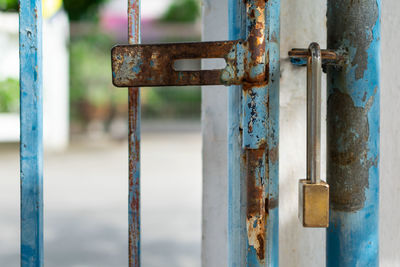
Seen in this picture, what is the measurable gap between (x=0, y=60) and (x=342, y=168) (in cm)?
623

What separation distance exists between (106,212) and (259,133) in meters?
2.65

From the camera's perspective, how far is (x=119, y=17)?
14.6 meters

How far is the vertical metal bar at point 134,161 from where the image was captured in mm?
625

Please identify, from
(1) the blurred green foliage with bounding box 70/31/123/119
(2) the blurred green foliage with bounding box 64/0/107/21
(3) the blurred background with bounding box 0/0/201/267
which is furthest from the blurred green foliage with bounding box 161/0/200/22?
(1) the blurred green foliage with bounding box 70/31/123/119

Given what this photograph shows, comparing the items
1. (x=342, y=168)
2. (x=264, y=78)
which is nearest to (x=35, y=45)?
(x=264, y=78)

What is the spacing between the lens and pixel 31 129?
602mm

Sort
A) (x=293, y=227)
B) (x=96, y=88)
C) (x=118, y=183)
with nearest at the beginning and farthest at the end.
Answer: (x=293, y=227), (x=118, y=183), (x=96, y=88)

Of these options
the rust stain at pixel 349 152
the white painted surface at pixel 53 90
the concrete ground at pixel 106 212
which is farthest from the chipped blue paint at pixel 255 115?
the white painted surface at pixel 53 90

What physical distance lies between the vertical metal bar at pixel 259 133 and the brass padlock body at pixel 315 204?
5 centimetres

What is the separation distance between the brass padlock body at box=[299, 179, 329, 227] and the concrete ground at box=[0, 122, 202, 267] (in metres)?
1.56

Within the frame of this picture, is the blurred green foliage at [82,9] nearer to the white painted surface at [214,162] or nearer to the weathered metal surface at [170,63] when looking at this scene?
the white painted surface at [214,162]

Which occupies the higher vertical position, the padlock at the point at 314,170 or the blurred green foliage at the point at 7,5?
the blurred green foliage at the point at 7,5

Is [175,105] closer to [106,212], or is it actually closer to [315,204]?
[106,212]
